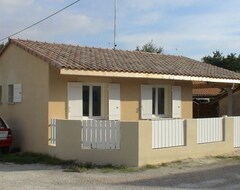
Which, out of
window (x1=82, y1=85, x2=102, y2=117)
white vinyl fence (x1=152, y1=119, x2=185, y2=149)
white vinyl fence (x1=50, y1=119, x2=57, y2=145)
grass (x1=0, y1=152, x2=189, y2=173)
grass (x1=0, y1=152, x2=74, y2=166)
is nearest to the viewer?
grass (x1=0, y1=152, x2=189, y2=173)

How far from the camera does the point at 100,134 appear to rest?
12.8 meters

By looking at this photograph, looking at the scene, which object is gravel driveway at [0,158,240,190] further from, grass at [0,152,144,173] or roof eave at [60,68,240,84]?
roof eave at [60,68,240,84]

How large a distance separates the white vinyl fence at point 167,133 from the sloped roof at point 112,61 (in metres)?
2.70

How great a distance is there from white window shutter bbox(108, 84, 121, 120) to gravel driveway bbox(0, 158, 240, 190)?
4.08m

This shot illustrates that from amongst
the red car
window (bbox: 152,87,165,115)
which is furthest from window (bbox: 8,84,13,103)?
window (bbox: 152,87,165,115)

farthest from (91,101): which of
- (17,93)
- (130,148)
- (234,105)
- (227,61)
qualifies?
(227,61)

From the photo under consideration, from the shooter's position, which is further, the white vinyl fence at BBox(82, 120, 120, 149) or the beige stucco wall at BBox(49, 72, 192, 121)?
the beige stucco wall at BBox(49, 72, 192, 121)

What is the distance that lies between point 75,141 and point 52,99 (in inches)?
84.7

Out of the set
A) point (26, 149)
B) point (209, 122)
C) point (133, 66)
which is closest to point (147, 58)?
point (133, 66)

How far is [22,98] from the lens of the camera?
52.4 feet

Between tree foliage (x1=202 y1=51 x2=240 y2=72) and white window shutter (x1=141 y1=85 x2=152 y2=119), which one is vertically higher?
tree foliage (x1=202 y1=51 x2=240 y2=72)

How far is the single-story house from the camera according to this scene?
41.6ft

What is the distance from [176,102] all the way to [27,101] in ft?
20.4

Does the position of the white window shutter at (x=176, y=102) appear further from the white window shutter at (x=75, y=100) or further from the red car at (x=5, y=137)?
the red car at (x=5, y=137)
